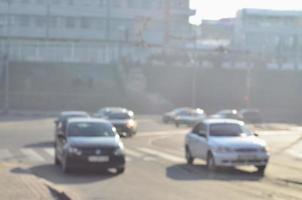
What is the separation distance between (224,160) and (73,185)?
5.60 metres

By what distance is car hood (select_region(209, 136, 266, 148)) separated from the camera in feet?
75.7

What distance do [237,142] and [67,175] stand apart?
492 centimetres

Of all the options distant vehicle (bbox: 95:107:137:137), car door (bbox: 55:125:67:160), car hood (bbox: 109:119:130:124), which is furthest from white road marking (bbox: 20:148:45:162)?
car hood (bbox: 109:119:130:124)

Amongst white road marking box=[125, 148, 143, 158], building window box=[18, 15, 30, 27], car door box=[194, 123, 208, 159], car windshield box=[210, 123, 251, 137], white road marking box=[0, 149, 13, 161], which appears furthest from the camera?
building window box=[18, 15, 30, 27]

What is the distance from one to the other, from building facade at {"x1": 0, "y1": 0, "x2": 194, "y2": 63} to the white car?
2711 inches

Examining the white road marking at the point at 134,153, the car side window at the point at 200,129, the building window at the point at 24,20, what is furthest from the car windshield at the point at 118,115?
the building window at the point at 24,20

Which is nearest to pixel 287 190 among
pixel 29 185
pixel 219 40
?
pixel 29 185

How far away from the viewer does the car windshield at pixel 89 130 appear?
23.3 metres

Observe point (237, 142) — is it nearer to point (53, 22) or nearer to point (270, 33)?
point (53, 22)

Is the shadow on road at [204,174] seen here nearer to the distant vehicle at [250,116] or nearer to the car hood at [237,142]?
the car hood at [237,142]

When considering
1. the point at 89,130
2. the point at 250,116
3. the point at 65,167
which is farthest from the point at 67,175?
the point at 250,116

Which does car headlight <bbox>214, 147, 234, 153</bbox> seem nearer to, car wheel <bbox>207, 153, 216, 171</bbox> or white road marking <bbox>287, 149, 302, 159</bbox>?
car wheel <bbox>207, 153, 216, 171</bbox>

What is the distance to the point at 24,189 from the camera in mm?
16016

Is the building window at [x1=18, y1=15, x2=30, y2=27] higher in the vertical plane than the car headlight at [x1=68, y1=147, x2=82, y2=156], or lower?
higher
